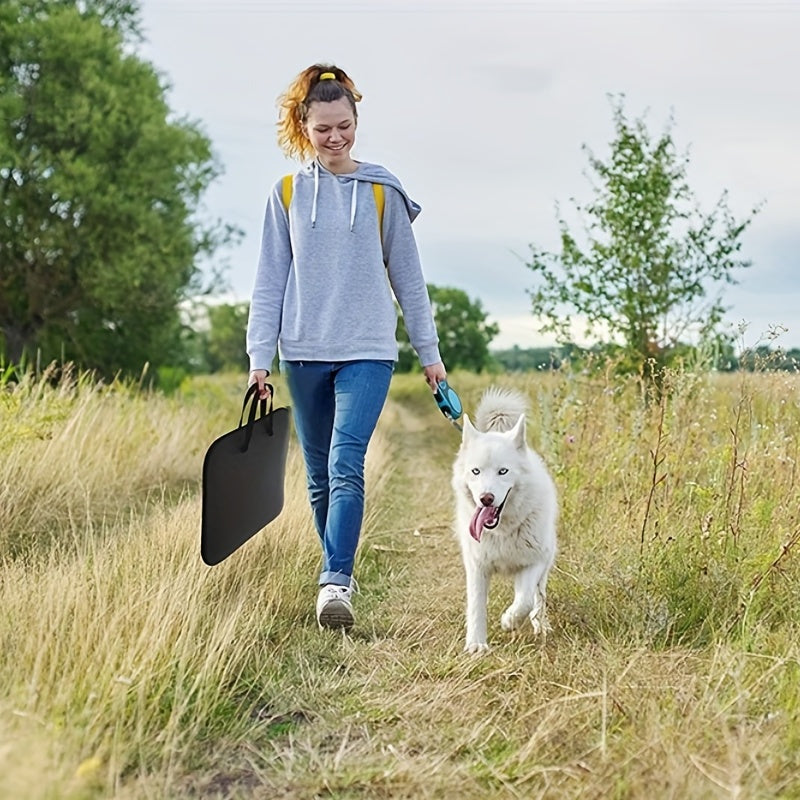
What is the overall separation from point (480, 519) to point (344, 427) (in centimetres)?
68

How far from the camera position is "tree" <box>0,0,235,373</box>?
22.9 meters

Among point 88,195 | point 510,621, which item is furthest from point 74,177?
point 510,621

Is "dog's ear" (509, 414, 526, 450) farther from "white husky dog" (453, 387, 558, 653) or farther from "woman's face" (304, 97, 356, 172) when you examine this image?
"woman's face" (304, 97, 356, 172)

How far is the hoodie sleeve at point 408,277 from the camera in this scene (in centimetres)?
439

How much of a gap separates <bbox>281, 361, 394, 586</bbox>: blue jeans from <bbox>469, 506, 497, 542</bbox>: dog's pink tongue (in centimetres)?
50

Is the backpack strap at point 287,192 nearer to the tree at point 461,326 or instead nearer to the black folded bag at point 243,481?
the black folded bag at point 243,481

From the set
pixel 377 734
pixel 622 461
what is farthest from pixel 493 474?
pixel 622 461

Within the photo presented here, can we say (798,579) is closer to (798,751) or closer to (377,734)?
(798,751)

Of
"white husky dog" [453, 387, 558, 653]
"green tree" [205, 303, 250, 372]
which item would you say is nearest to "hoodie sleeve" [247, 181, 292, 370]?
"white husky dog" [453, 387, 558, 653]

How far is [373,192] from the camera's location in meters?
4.36

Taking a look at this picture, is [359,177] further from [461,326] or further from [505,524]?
[461,326]

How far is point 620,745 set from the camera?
2.75m

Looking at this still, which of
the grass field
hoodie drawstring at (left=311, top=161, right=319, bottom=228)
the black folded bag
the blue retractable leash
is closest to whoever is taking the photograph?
the grass field

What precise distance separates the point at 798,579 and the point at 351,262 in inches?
86.9
